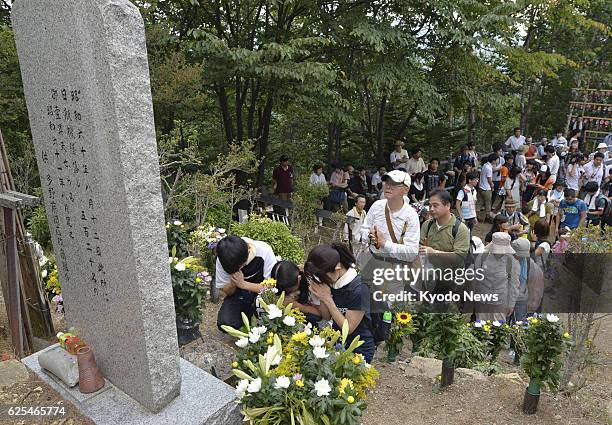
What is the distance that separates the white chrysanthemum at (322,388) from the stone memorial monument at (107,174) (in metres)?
0.77

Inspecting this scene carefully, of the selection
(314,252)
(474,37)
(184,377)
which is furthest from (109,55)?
(474,37)

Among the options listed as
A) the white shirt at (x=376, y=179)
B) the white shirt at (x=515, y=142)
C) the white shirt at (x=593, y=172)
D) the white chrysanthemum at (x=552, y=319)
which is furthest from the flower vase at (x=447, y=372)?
the white shirt at (x=515, y=142)

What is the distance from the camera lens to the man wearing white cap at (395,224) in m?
4.41

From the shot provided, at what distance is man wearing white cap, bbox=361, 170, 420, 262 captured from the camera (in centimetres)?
441

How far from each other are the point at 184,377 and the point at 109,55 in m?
2.00

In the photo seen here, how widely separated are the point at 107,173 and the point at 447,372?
306 centimetres

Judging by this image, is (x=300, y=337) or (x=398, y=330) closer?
(x=300, y=337)

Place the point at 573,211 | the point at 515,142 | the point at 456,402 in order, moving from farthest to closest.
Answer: the point at 515,142 → the point at 573,211 → the point at 456,402

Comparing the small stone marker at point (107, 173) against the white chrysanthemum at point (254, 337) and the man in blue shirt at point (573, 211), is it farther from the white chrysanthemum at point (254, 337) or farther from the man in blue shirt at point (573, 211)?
the man in blue shirt at point (573, 211)

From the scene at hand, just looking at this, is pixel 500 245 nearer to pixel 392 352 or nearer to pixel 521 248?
pixel 521 248

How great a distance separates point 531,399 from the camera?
11.2 ft

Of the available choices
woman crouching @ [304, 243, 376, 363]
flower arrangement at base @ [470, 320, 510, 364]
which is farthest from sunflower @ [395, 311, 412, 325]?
woman crouching @ [304, 243, 376, 363]

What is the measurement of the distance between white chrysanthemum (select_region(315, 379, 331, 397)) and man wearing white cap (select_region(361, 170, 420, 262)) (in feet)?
7.36

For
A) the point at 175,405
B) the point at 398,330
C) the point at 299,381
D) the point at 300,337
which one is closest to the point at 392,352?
the point at 398,330
